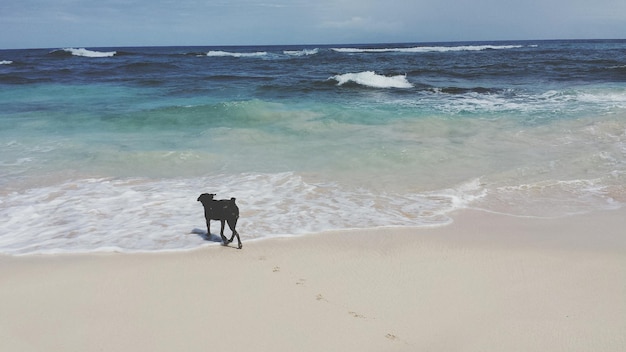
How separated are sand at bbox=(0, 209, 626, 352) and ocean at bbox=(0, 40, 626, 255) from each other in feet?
2.14

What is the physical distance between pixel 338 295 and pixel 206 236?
81.6 inches

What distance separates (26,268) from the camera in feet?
16.5

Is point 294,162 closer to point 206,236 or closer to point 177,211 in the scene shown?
point 177,211

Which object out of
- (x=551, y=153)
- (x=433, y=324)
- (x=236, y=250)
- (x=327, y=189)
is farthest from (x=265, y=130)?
(x=433, y=324)

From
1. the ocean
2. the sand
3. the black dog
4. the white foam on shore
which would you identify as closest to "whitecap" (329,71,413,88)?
the ocean

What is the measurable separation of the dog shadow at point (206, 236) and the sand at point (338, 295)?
0.25m

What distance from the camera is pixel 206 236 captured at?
19.0ft

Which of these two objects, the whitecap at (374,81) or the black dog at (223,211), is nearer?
the black dog at (223,211)

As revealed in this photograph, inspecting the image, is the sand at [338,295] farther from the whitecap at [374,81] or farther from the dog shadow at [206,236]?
the whitecap at [374,81]

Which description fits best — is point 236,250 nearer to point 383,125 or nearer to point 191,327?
point 191,327

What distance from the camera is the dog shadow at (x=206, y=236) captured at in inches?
224

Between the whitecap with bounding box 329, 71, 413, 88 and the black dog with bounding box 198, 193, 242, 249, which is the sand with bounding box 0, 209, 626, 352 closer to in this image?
the black dog with bounding box 198, 193, 242, 249

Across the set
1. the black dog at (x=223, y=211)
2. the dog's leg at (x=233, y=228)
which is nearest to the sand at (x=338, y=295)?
the dog's leg at (x=233, y=228)

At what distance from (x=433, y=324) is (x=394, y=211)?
117 inches
